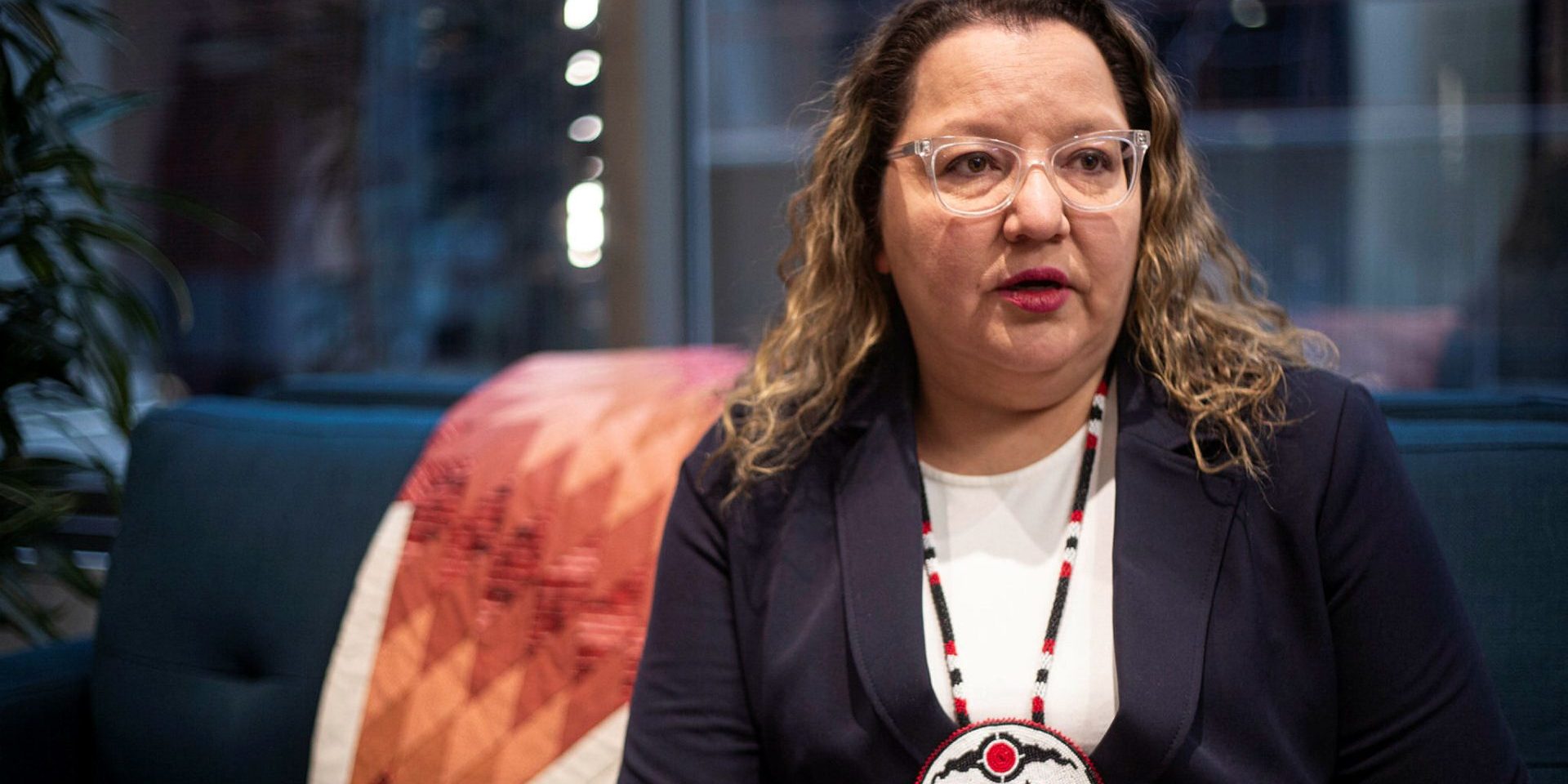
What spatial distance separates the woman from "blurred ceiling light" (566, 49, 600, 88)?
1.42m

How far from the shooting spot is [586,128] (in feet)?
8.46

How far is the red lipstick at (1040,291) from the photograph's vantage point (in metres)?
1.07

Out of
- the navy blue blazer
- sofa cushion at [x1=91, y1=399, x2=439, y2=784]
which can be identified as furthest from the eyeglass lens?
sofa cushion at [x1=91, y1=399, x2=439, y2=784]

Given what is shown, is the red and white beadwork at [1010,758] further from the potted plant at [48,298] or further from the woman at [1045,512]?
the potted plant at [48,298]

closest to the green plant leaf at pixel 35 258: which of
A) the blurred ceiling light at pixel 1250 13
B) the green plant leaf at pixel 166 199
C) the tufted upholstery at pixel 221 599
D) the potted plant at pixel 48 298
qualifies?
the potted plant at pixel 48 298

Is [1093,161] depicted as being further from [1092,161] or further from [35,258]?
[35,258]

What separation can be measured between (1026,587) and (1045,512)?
0.08 metres

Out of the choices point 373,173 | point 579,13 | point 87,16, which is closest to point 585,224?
point 579,13

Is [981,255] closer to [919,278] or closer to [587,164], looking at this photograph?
[919,278]

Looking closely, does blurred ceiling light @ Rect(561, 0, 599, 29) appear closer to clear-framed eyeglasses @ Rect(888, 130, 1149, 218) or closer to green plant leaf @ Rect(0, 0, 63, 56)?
green plant leaf @ Rect(0, 0, 63, 56)

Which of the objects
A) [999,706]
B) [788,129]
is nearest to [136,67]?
[788,129]

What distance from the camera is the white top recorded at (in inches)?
41.5

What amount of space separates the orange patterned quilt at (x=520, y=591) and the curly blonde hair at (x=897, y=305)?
0.68 ft

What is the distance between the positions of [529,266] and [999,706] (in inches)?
74.5
